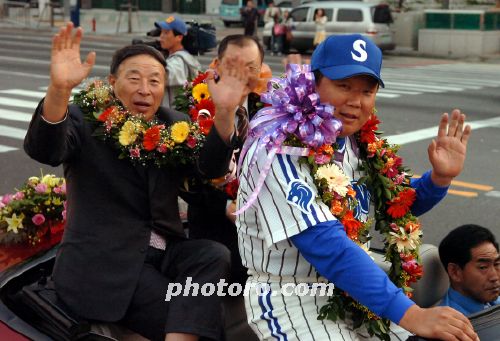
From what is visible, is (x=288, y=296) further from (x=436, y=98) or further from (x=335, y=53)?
(x=436, y=98)

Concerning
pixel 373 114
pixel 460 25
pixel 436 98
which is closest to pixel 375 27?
pixel 460 25

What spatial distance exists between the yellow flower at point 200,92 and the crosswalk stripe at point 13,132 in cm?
690

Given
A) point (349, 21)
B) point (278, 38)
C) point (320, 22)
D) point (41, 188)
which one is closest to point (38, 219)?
point (41, 188)

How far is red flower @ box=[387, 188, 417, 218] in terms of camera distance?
2842 millimetres

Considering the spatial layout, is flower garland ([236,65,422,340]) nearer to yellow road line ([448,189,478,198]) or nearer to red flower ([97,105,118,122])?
red flower ([97,105,118,122])

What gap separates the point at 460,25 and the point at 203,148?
2465cm

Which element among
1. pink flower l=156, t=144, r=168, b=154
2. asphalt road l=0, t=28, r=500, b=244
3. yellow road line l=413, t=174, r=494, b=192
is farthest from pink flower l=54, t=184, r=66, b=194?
yellow road line l=413, t=174, r=494, b=192

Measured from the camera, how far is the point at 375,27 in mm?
23625

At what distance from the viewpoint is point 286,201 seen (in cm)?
242

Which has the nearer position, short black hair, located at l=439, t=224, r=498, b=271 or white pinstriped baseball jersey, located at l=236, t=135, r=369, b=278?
white pinstriped baseball jersey, located at l=236, t=135, r=369, b=278

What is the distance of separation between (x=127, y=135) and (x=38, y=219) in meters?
0.92

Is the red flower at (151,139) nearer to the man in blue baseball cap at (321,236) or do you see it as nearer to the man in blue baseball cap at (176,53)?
the man in blue baseball cap at (321,236)

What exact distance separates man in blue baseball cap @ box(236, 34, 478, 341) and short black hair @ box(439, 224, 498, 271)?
2.19ft

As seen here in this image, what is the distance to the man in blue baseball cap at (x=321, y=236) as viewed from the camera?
2314 mm
